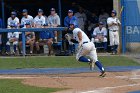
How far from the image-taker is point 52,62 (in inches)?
663

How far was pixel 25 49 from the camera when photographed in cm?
1944

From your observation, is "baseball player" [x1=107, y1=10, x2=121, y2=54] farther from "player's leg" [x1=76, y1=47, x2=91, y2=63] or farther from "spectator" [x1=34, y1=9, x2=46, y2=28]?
"player's leg" [x1=76, y1=47, x2=91, y2=63]

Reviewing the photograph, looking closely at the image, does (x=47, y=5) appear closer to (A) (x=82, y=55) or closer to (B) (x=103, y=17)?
(B) (x=103, y=17)

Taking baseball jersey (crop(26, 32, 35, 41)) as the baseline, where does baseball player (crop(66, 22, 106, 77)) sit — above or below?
below

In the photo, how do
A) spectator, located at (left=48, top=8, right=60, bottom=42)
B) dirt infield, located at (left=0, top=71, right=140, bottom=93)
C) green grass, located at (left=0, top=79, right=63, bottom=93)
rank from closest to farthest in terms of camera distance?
green grass, located at (left=0, top=79, right=63, bottom=93) < dirt infield, located at (left=0, top=71, right=140, bottom=93) < spectator, located at (left=48, top=8, right=60, bottom=42)

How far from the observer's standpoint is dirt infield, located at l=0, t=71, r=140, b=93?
10789 millimetres

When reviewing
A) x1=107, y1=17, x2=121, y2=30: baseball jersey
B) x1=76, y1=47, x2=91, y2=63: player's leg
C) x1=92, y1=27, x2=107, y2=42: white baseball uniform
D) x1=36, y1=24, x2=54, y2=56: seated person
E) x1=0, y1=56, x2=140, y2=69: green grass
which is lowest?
x1=0, y1=56, x2=140, y2=69: green grass

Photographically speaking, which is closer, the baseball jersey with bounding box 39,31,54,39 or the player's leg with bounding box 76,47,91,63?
the player's leg with bounding box 76,47,91,63

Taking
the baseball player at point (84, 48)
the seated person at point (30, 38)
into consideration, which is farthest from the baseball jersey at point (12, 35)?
the baseball player at point (84, 48)

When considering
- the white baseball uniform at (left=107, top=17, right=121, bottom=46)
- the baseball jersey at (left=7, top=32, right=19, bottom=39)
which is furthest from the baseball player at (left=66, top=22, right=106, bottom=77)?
the baseball jersey at (left=7, top=32, right=19, bottom=39)

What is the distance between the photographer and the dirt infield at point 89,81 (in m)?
10.8

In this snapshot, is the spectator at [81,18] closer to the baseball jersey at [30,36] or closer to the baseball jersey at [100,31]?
the baseball jersey at [100,31]

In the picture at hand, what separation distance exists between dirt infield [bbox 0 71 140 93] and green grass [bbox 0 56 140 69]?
7.66 ft

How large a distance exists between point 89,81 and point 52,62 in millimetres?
Answer: 4838
